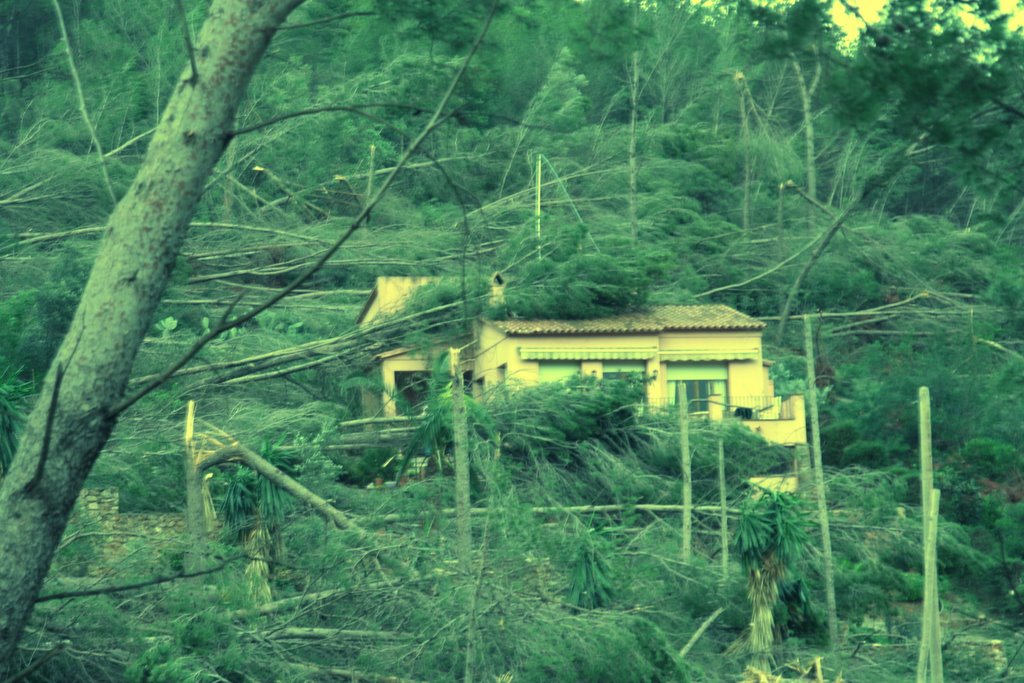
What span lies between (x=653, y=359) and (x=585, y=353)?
132 cm

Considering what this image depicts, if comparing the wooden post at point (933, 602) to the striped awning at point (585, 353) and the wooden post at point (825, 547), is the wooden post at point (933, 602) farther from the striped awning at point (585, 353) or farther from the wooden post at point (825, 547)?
the striped awning at point (585, 353)

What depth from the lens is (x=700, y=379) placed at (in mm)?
22703

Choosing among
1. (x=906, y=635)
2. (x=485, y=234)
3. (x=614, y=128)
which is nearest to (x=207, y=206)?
(x=485, y=234)

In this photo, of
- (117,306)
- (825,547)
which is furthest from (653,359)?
(117,306)

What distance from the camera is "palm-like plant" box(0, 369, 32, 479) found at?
A: 10.7m

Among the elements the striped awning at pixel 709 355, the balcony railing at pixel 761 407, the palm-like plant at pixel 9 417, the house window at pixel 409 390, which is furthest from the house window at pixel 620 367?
the palm-like plant at pixel 9 417

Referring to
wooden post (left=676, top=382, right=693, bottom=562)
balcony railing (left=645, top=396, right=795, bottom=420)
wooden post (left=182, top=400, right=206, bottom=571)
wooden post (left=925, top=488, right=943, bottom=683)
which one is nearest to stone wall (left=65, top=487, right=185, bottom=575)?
wooden post (left=182, top=400, right=206, bottom=571)

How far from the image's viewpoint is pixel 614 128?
32.5m

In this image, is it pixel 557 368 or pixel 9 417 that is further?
pixel 557 368

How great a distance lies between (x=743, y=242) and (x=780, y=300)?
6.00ft

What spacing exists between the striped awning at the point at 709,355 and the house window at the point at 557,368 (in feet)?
5.16

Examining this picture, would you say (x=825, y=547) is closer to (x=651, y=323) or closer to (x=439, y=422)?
(x=439, y=422)

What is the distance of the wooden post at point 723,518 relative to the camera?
49.2 ft

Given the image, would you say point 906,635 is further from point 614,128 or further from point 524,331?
point 614,128
